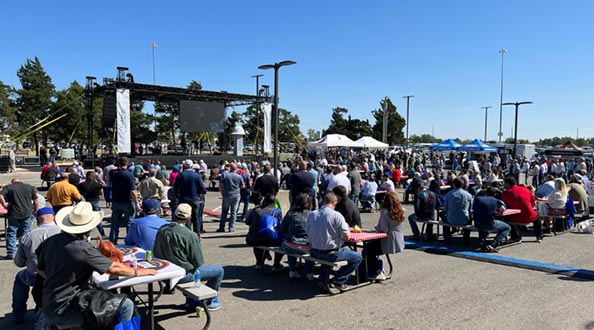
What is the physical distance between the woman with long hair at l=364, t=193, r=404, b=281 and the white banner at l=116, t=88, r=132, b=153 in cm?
2251

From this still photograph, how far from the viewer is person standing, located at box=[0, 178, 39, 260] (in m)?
7.32

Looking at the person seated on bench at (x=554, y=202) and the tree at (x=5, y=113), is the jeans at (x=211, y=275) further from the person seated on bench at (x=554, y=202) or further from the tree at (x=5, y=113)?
the tree at (x=5, y=113)

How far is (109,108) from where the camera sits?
85.8 ft

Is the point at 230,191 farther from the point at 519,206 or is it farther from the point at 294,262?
the point at 519,206

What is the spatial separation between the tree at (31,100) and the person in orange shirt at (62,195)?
137ft

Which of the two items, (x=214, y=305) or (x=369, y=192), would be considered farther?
(x=369, y=192)

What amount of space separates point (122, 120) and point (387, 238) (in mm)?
22905

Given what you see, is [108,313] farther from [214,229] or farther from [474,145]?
[474,145]

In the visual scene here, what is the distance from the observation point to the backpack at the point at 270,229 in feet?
22.1

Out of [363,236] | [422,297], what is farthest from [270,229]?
[422,297]

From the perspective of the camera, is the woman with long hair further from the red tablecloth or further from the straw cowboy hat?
the straw cowboy hat

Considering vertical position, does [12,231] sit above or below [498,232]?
above

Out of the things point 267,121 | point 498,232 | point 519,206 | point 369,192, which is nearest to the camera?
point 498,232

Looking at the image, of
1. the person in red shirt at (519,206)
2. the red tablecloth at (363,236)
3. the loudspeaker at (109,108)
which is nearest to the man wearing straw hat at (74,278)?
the red tablecloth at (363,236)
